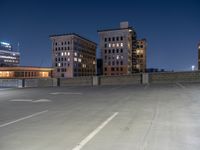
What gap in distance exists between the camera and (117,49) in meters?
126

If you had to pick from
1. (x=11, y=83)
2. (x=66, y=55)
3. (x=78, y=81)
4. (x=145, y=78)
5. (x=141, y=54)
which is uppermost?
(x=141, y=54)

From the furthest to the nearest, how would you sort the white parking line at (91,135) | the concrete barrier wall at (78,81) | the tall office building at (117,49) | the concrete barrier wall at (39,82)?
the tall office building at (117,49) < the concrete barrier wall at (39,82) < the concrete barrier wall at (78,81) < the white parking line at (91,135)

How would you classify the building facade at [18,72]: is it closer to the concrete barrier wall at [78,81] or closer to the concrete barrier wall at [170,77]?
the concrete barrier wall at [78,81]

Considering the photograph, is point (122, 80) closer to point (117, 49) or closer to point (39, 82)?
point (39, 82)

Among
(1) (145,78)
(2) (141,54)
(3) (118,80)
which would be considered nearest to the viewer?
(1) (145,78)

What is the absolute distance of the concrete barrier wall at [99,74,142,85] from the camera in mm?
37031

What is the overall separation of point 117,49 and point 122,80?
294 ft

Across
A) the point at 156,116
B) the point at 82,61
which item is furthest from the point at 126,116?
the point at 82,61

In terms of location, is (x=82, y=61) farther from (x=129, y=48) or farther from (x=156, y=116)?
(x=156, y=116)

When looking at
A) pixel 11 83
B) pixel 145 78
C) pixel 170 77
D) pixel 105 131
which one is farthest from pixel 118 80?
pixel 105 131

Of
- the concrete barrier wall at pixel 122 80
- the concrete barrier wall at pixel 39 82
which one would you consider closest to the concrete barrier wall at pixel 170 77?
the concrete barrier wall at pixel 122 80

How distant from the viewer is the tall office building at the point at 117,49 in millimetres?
124438

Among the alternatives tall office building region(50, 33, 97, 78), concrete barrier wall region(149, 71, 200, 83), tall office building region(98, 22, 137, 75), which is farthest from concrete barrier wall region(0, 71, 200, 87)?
tall office building region(50, 33, 97, 78)

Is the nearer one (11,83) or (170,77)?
(170,77)
